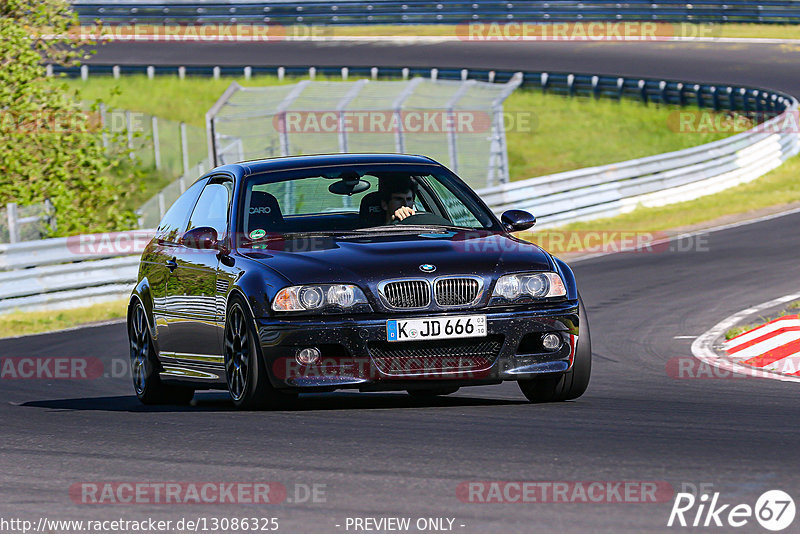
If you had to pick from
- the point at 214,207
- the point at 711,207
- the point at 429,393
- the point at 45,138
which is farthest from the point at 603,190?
the point at 214,207

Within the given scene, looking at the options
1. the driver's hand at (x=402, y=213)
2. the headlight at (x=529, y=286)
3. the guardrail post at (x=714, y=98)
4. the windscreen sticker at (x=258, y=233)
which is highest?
the driver's hand at (x=402, y=213)

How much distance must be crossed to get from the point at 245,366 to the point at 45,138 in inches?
645

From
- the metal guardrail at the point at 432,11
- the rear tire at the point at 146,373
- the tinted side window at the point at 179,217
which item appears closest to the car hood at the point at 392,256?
the tinted side window at the point at 179,217

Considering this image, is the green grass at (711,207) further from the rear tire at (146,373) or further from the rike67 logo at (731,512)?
the rike67 logo at (731,512)

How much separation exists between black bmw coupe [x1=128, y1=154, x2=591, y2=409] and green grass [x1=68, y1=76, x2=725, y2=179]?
26359mm

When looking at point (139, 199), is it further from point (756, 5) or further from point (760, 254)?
point (756, 5)

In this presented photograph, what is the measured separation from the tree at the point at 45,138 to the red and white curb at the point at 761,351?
43.8ft

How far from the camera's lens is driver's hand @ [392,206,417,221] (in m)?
9.00

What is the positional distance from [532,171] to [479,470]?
32.5m

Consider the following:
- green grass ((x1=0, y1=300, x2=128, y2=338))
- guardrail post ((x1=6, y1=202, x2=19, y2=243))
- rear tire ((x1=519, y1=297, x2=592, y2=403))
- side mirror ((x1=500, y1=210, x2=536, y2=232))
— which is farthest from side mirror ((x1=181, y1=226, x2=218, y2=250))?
guardrail post ((x1=6, y1=202, x2=19, y2=243))

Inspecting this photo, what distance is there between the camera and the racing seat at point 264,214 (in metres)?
8.87

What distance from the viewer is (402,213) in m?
9.03

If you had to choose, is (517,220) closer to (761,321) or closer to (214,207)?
(214,207)

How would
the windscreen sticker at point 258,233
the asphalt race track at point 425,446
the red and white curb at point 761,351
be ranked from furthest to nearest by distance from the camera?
the red and white curb at point 761,351 < the windscreen sticker at point 258,233 < the asphalt race track at point 425,446
